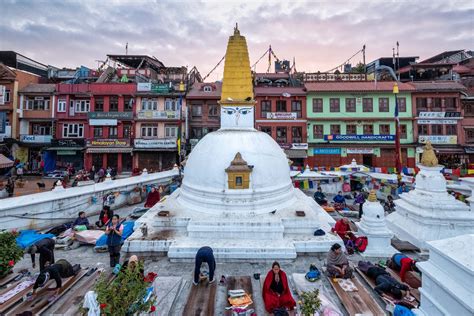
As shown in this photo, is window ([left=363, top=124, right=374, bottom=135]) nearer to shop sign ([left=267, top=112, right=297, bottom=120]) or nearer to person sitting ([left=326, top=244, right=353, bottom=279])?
shop sign ([left=267, top=112, right=297, bottom=120])

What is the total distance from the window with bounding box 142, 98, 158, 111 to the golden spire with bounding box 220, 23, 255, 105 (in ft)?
58.4

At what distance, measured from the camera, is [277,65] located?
1543 inches

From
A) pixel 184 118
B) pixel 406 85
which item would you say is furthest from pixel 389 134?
pixel 184 118

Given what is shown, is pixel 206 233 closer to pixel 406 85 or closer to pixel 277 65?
pixel 406 85

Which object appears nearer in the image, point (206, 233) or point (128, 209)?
point (206, 233)

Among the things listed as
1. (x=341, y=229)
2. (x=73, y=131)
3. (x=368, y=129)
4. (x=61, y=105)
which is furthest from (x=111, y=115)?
(x=368, y=129)

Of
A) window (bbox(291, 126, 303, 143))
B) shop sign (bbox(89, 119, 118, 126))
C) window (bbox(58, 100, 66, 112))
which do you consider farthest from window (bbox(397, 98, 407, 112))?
window (bbox(58, 100, 66, 112))

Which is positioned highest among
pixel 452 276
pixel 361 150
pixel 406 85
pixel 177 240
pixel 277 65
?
pixel 277 65

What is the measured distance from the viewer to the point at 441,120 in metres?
26.6

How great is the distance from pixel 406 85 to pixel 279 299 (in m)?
30.6

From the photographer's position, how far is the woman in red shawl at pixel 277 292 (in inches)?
236

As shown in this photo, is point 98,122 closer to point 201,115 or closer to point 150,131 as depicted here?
point 150,131

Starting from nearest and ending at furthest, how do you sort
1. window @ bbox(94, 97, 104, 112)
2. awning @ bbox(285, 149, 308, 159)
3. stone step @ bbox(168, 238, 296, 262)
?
1. stone step @ bbox(168, 238, 296, 262)
2. awning @ bbox(285, 149, 308, 159)
3. window @ bbox(94, 97, 104, 112)

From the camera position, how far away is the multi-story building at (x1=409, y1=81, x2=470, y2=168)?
26266 mm
